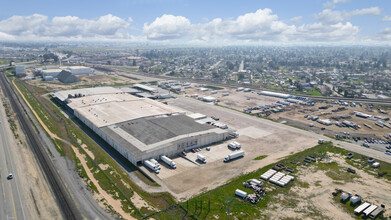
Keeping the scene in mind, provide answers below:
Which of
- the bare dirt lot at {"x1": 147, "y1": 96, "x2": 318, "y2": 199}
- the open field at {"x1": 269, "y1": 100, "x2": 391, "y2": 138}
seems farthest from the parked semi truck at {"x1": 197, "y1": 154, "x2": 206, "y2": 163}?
the open field at {"x1": 269, "y1": 100, "x2": 391, "y2": 138}

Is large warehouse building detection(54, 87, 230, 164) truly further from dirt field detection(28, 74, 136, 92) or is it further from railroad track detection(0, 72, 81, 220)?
dirt field detection(28, 74, 136, 92)

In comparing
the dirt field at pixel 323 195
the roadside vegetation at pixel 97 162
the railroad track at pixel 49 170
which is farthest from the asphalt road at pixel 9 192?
the dirt field at pixel 323 195

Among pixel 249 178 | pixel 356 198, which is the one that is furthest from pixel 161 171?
pixel 356 198

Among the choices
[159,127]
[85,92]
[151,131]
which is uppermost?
[85,92]

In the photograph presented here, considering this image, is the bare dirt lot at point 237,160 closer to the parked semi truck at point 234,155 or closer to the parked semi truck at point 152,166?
Answer: the parked semi truck at point 234,155

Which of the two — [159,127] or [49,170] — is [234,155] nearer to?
[159,127]

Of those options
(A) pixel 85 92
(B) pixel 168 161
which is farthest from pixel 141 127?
(A) pixel 85 92
